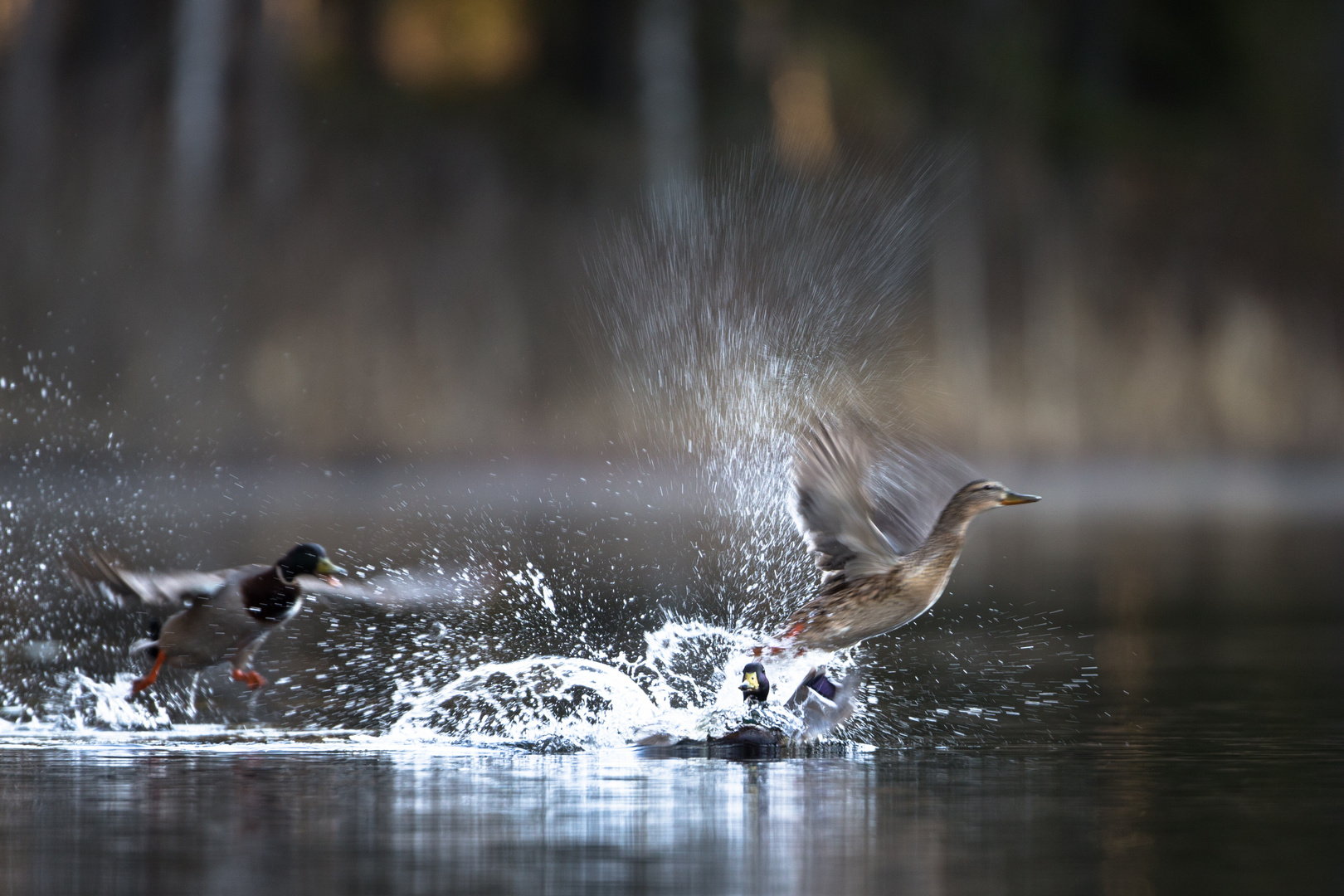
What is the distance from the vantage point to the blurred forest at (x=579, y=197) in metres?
26.8

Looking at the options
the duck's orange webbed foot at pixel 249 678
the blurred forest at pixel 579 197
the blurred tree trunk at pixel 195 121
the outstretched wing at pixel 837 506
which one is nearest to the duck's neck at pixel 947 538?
the outstretched wing at pixel 837 506

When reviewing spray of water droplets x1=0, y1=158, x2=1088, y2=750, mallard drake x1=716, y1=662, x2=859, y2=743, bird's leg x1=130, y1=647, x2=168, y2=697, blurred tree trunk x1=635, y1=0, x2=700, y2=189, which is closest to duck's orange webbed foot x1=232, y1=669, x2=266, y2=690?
spray of water droplets x1=0, y1=158, x2=1088, y2=750

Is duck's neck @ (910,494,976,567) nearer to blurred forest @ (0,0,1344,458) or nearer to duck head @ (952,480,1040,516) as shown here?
duck head @ (952,480,1040,516)

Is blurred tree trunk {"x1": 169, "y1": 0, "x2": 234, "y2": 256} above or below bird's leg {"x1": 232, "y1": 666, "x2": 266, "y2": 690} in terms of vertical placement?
above

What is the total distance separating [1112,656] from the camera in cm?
978

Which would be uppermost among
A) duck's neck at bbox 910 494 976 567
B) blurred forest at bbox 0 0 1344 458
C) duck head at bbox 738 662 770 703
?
blurred forest at bbox 0 0 1344 458

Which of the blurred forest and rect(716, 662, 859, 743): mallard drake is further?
the blurred forest

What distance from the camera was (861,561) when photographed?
8.13m

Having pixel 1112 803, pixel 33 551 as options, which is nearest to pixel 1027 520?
pixel 33 551

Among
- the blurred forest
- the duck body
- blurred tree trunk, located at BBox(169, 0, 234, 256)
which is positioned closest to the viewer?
the duck body

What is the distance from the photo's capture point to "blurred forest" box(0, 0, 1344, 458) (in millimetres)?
26844

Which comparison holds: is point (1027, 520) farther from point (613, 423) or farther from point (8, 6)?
point (8, 6)

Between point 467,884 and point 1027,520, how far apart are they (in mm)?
20876

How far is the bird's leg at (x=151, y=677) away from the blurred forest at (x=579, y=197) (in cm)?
1728
